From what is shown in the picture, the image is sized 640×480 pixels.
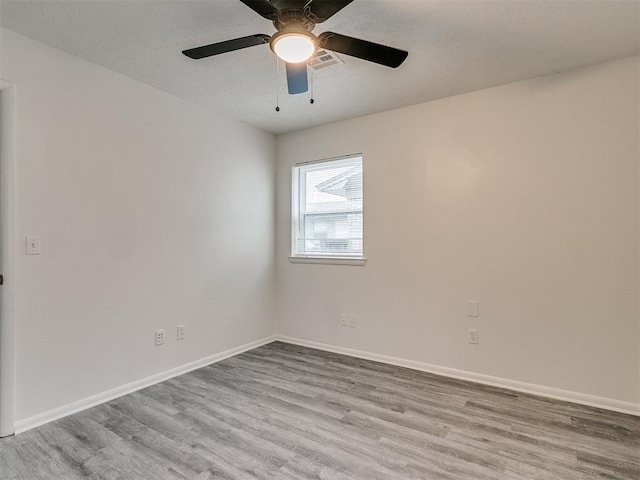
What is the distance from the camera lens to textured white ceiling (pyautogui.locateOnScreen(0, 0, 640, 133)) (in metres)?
1.96

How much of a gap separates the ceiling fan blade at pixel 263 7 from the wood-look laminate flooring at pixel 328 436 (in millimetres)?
2246

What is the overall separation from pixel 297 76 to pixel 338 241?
209 centimetres

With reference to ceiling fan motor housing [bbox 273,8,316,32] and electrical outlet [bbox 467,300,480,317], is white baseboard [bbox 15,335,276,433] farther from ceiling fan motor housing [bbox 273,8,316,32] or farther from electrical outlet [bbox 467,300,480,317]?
ceiling fan motor housing [bbox 273,8,316,32]

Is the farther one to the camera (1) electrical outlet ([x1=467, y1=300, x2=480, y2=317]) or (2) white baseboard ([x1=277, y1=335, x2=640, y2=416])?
(1) electrical outlet ([x1=467, y1=300, x2=480, y2=317])

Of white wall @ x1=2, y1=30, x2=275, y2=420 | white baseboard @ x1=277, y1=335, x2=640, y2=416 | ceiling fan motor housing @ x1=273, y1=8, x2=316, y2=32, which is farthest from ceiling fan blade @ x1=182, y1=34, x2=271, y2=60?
white baseboard @ x1=277, y1=335, x2=640, y2=416

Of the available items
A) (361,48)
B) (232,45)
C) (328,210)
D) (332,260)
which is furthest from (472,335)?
(232,45)

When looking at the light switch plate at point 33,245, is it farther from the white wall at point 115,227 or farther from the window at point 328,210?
the window at point 328,210

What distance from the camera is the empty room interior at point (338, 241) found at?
6.53 ft

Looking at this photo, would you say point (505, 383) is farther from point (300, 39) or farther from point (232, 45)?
point (232, 45)

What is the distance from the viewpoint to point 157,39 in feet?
7.40

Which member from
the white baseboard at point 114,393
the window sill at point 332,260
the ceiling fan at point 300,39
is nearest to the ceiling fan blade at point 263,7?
the ceiling fan at point 300,39

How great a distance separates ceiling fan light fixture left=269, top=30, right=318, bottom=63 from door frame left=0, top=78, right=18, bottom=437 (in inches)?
68.9

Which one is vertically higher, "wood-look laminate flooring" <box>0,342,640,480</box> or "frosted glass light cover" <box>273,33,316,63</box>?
"frosted glass light cover" <box>273,33,316,63</box>

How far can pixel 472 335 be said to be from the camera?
120 inches
